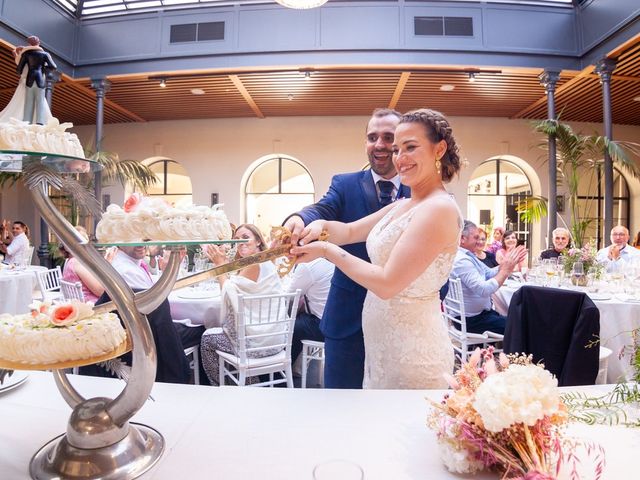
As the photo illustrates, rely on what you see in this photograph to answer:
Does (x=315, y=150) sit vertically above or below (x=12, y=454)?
above

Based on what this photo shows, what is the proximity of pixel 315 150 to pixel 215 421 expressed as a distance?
9.88 m

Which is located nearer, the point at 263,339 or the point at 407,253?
the point at 407,253

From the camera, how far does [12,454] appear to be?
944 mm

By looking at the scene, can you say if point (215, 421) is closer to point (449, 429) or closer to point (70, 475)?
point (70, 475)

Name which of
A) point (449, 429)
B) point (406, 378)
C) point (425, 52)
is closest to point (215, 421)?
point (449, 429)

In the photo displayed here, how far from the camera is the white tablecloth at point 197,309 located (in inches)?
157

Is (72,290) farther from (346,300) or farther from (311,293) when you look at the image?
(346,300)

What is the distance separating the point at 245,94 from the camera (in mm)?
8945

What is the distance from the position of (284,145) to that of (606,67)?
6.78 metres

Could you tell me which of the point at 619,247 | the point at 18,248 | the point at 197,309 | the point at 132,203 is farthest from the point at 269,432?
the point at 18,248

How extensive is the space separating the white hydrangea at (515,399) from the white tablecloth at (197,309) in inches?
136

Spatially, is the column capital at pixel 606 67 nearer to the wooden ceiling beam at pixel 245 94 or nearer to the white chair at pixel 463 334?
the white chair at pixel 463 334

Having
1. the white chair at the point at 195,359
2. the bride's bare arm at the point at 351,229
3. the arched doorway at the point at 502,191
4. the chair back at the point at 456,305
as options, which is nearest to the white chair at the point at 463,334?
the chair back at the point at 456,305

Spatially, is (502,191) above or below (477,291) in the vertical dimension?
above
